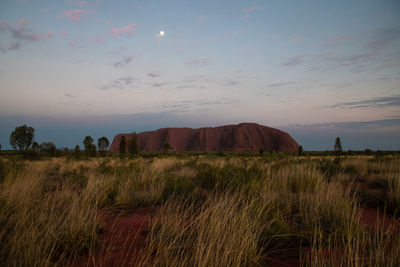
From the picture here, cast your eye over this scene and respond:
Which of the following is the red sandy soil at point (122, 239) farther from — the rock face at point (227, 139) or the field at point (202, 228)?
the rock face at point (227, 139)

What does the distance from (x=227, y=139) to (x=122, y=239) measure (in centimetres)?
11514

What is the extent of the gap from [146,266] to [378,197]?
5.45m

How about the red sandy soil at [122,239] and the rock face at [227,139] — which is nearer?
the red sandy soil at [122,239]

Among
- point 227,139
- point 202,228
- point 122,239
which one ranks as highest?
point 227,139

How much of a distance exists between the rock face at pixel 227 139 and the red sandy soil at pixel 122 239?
4237 inches

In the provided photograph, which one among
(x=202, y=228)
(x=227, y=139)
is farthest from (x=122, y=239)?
(x=227, y=139)

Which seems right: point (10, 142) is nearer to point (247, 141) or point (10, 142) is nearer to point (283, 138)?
point (247, 141)

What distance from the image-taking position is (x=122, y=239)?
3.02m

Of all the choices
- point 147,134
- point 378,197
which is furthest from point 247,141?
point 378,197

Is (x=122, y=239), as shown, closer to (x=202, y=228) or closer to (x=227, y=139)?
(x=202, y=228)

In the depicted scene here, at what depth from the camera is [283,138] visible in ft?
387

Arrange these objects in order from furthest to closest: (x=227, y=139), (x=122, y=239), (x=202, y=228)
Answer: (x=227, y=139)
(x=122, y=239)
(x=202, y=228)

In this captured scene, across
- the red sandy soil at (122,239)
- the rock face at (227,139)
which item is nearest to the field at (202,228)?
the red sandy soil at (122,239)

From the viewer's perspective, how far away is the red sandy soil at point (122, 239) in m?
2.39
